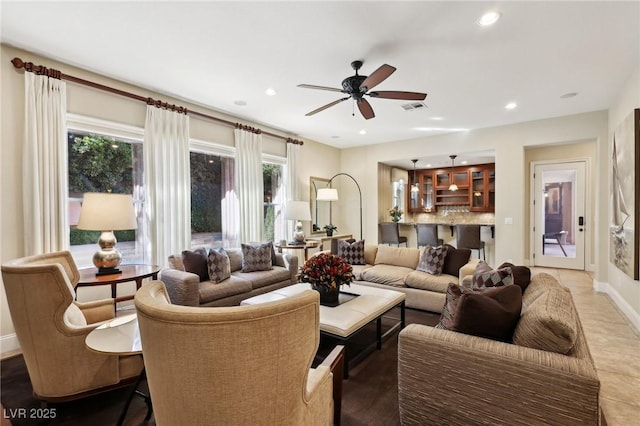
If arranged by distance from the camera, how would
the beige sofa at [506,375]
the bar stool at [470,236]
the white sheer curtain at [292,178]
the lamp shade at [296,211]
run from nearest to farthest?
the beige sofa at [506,375]
the lamp shade at [296,211]
the bar stool at [470,236]
the white sheer curtain at [292,178]

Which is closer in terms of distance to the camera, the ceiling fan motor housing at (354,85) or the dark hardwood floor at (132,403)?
the dark hardwood floor at (132,403)

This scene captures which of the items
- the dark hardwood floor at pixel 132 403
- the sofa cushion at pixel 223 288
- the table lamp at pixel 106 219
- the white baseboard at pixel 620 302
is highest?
the table lamp at pixel 106 219

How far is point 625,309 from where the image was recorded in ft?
12.1

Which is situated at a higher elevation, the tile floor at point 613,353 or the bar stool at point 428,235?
the bar stool at point 428,235

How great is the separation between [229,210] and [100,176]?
1783 millimetres

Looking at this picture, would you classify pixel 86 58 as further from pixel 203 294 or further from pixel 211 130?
pixel 203 294

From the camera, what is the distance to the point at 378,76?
2.63 m

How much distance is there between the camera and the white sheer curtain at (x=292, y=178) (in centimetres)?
593

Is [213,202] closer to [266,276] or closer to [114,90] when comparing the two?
[266,276]

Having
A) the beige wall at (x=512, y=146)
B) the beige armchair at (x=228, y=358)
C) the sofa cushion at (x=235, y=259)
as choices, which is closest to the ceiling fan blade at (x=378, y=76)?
the beige armchair at (x=228, y=358)

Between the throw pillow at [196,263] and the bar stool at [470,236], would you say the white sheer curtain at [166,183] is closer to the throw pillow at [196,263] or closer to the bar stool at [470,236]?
the throw pillow at [196,263]

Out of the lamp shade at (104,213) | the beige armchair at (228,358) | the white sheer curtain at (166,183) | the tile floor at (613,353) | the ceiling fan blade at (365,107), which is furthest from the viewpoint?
the white sheer curtain at (166,183)

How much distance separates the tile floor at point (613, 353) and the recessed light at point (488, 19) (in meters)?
2.91

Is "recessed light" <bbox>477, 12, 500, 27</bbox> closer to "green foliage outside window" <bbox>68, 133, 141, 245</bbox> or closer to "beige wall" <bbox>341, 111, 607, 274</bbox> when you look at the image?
"beige wall" <bbox>341, 111, 607, 274</bbox>
